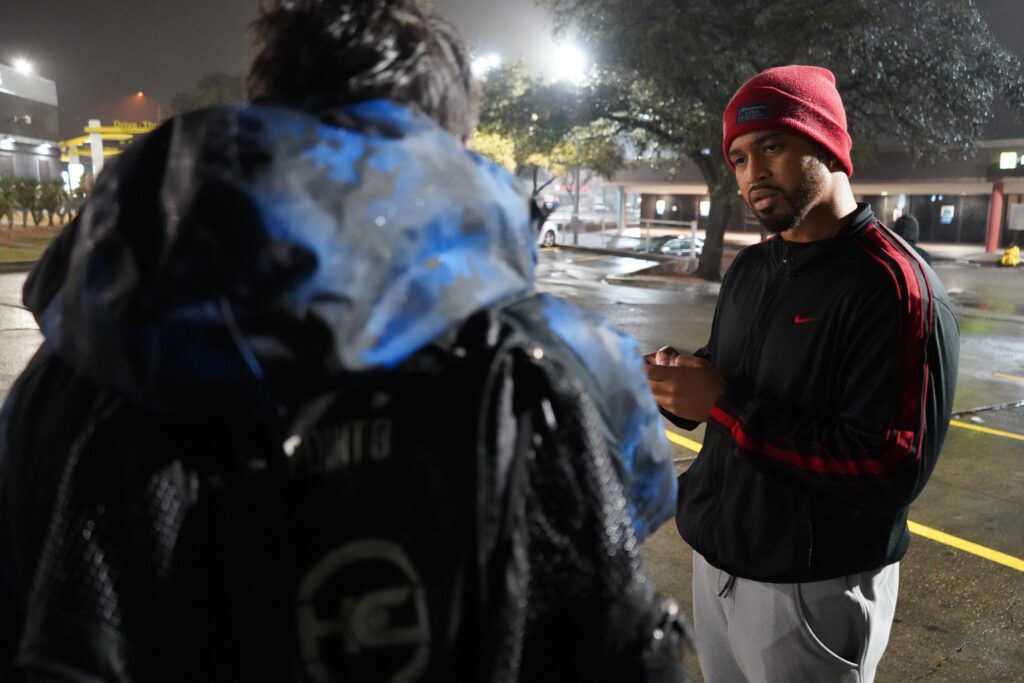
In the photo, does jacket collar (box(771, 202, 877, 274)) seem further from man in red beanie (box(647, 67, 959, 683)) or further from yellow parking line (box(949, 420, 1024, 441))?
yellow parking line (box(949, 420, 1024, 441))

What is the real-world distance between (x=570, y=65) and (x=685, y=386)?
2120 cm

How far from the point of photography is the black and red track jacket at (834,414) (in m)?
1.74

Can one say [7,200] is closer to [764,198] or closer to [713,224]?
[713,224]

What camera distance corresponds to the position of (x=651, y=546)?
438 centimetres

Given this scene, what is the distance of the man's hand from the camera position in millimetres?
1938

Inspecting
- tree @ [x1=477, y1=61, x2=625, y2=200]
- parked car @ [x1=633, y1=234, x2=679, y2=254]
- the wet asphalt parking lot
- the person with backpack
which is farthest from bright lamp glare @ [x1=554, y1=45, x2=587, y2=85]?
the person with backpack

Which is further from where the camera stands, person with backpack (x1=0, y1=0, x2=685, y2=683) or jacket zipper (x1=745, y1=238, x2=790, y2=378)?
jacket zipper (x1=745, y1=238, x2=790, y2=378)

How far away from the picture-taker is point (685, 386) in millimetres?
1961

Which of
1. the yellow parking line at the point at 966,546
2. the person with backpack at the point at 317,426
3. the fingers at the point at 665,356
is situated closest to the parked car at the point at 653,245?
the yellow parking line at the point at 966,546

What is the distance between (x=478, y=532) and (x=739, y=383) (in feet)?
4.82

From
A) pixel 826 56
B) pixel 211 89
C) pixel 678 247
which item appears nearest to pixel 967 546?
pixel 826 56

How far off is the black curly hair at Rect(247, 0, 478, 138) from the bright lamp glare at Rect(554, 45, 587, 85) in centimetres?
2049

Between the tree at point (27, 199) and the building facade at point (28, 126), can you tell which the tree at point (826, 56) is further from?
the building facade at point (28, 126)

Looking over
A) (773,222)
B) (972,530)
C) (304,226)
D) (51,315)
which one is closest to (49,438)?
(51,315)
